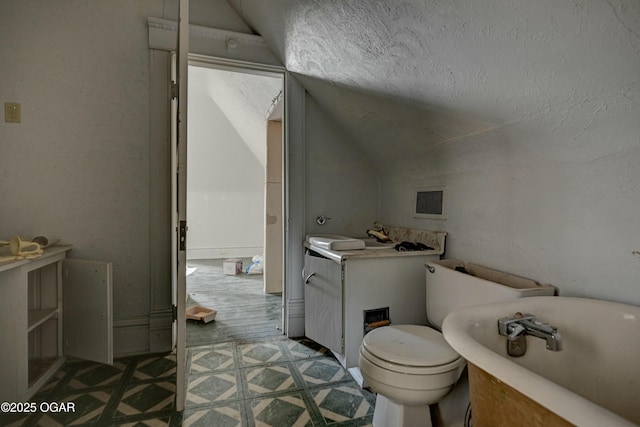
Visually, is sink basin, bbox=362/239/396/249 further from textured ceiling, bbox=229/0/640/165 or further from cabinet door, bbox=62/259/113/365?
cabinet door, bbox=62/259/113/365

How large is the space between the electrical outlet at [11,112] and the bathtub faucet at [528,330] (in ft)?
8.93

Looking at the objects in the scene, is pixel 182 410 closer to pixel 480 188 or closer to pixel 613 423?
pixel 613 423

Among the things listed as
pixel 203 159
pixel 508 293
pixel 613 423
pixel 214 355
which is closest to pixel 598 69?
pixel 508 293

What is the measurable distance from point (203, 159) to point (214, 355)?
374 cm

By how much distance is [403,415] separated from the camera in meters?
1.23

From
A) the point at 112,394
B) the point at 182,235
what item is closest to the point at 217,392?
the point at 112,394

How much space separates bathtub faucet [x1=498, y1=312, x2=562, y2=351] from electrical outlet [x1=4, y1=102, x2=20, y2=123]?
8.93 ft

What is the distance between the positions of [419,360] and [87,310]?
1.87 m

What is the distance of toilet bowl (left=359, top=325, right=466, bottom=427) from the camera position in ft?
3.72

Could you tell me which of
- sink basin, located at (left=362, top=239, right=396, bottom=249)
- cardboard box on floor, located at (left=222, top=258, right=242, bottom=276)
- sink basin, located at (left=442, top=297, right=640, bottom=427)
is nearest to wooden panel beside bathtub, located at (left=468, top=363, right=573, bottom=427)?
sink basin, located at (left=442, top=297, right=640, bottom=427)

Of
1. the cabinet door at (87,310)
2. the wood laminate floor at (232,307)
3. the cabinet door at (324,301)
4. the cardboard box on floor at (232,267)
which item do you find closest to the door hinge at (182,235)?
the cabinet door at (87,310)

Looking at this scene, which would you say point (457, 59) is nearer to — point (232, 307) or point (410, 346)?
point (410, 346)

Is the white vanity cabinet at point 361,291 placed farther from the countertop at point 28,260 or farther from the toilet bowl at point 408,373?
the countertop at point 28,260

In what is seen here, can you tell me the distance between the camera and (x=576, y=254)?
1.18 metres
